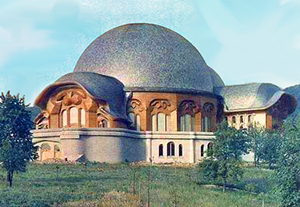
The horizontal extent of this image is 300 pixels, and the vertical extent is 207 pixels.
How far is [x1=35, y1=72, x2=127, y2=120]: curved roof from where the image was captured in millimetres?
65312

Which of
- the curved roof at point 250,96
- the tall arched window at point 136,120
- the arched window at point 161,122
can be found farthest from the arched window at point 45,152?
the curved roof at point 250,96

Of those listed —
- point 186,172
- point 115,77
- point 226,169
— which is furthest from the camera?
point 115,77

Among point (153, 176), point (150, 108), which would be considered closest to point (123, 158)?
point (150, 108)

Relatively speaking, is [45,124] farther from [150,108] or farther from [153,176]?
[153,176]

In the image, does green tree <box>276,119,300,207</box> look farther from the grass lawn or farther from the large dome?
the large dome

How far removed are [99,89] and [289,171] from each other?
33369 millimetres

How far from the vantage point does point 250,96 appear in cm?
7788

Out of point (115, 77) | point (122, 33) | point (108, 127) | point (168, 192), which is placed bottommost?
point (168, 192)

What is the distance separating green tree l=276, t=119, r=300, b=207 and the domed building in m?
28.1

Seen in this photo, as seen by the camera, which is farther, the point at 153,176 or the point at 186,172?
the point at 186,172

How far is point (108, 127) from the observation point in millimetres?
65438

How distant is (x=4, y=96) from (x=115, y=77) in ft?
92.8

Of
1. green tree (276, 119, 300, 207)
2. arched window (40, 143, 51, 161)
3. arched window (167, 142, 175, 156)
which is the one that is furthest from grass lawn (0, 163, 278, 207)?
arched window (167, 142, 175, 156)

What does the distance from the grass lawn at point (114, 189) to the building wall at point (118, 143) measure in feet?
23.0
